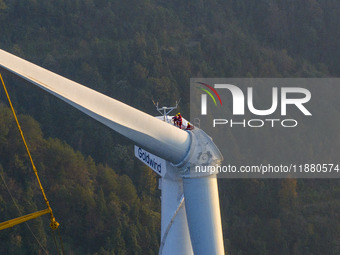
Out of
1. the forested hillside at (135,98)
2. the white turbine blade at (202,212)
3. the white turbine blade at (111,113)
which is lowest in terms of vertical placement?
the white turbine blade at (202,212)

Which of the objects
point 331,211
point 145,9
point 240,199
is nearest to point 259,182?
point 240,199

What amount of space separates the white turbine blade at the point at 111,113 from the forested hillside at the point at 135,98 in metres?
34.8

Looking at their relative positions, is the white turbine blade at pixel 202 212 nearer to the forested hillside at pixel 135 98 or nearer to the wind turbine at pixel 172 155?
the wind turbine at pixel 172 155

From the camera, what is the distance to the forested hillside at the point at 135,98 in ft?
213

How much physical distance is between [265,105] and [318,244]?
1892cm

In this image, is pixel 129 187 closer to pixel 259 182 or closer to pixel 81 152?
pixel 81 152

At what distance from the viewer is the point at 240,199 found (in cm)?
7462

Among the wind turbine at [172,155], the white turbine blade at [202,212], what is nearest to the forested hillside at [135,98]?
the wind turbine at [172,155]

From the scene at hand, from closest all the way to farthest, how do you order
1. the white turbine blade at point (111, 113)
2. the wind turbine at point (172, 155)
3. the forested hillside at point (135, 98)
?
the white turbine blade at point (111, 113), the wind turbine at point (172, 155), the forested hillside at point (135, 98)

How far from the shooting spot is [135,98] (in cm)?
8119

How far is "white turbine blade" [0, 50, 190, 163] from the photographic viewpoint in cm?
A: 2502

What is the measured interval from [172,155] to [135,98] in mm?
54164

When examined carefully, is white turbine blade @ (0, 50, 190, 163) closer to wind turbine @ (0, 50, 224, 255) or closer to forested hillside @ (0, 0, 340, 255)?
wind turbine @ (0, 50, 224, 255)

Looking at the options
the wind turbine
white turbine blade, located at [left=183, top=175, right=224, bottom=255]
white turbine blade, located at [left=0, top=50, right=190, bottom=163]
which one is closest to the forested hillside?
the wind turbine
